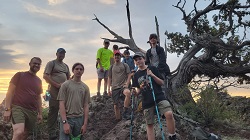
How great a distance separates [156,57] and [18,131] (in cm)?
428

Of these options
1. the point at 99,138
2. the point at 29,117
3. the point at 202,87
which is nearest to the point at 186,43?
the point at 202,87

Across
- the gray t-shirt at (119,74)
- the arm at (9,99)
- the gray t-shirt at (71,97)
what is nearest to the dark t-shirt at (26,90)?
the arm at (9,99)

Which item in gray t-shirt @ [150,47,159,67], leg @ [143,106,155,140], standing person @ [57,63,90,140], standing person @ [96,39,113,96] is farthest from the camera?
standing person @ [96,39,113,96]

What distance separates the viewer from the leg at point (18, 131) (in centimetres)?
600

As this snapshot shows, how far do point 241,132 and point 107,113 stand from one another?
541 centimetres

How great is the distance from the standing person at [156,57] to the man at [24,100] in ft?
10.3

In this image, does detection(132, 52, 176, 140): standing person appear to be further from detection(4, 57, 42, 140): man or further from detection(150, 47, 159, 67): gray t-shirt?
detection(4, 57, 42, 140): man

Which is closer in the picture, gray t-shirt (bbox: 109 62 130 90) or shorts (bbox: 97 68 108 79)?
gray t-shirt (bbox: 109 62 130 90)

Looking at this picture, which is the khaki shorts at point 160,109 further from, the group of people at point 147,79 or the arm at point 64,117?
the arm at point 64,117

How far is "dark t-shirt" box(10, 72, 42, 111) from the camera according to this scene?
20.6 feet

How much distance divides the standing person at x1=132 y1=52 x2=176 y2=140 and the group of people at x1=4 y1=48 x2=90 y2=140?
1.29m

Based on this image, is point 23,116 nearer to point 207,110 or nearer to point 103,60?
point 103,60

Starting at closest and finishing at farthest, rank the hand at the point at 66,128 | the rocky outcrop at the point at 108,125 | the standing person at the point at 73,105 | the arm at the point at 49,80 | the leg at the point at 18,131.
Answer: the hand at the point at 66,128 → the standing person at the point at 73,105 → the leg at the point at 18,131 → the arm at the point at 49,80 → the rocky outcrop at the point at 108,125

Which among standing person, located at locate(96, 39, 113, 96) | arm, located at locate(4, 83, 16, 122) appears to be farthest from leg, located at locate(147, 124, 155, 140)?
standing person, located at locate(96, 39, 113, 96)
